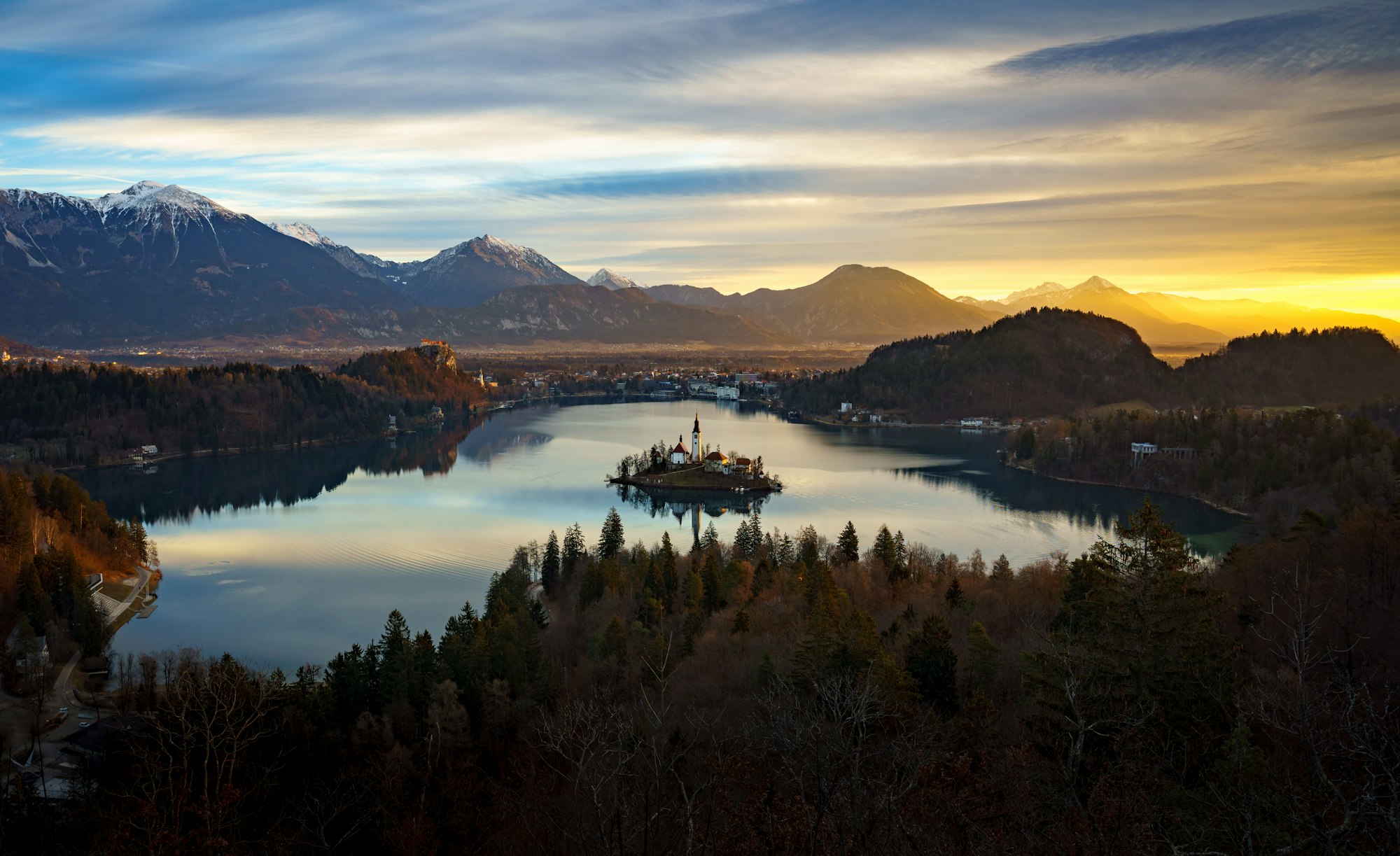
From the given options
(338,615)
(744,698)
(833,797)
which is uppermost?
(833,797)

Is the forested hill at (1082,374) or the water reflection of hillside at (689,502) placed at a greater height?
the forested hill at (1082,374)

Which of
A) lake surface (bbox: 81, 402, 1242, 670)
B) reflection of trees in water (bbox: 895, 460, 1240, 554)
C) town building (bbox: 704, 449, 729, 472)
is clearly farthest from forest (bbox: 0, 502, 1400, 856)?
town building (bbox: 704, 449, 729, 472)

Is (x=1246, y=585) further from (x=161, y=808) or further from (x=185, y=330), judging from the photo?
(x=185, y=330)

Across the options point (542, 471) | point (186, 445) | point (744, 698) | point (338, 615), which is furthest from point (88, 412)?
point (744, 698)

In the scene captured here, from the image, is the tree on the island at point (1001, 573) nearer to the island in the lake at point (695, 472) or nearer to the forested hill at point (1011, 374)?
the island in the lake at point (695, 472)

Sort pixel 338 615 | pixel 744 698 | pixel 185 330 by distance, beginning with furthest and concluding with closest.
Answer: pixel 185 330
pixel 338 615
pixel 744 698

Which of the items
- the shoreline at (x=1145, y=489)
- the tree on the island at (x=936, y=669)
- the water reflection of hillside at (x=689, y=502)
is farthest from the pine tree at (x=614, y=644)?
the shoreline at (x=1145, y=489)

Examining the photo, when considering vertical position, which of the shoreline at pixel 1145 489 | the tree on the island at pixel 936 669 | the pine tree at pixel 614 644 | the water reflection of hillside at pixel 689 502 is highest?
Result: the tree on the island at pixel 936 669
